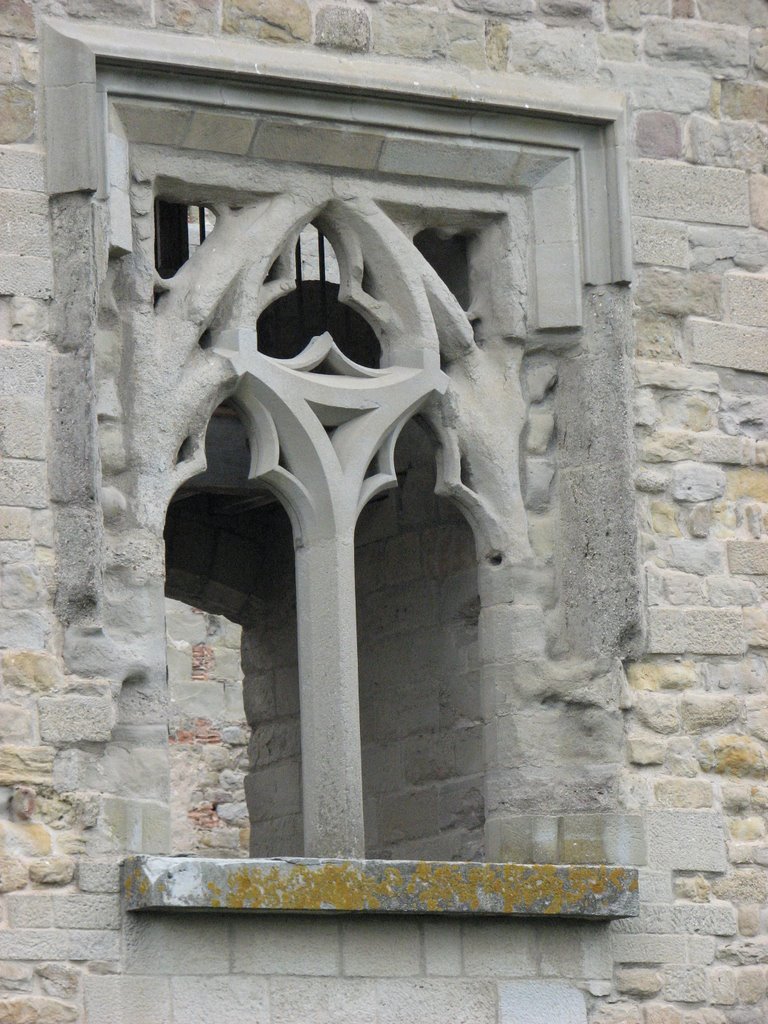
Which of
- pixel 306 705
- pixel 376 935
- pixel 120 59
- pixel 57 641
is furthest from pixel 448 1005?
pixel 120 59

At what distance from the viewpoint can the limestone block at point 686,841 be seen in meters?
7.26

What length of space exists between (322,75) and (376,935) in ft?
8.27

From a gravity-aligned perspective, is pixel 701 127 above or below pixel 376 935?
above

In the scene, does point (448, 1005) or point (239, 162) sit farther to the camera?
point (239, 162)

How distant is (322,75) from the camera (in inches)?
287

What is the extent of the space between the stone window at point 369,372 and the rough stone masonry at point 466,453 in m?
0.01

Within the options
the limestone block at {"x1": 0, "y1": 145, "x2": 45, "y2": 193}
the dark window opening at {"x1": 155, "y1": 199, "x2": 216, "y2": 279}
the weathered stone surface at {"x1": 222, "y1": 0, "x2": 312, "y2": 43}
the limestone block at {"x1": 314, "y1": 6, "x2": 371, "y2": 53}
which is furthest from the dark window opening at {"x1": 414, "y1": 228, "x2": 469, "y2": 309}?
the limestone block at {"x1": 0, "y1": 145, "x2": 45, "y2": 193}

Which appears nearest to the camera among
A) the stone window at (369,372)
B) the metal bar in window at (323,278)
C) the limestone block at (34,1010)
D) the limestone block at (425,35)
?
the limestone block at (34,1010)

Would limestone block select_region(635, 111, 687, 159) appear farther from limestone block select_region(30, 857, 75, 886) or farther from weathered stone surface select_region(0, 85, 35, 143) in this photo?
limestone block select_region(30, 857, 75, 886)

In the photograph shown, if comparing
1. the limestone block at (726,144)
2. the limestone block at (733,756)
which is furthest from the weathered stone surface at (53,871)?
the limestone block at (726,144)

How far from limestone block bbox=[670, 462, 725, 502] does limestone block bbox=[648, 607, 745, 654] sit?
355mm

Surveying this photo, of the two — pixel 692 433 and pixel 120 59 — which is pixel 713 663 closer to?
pixel 692 433

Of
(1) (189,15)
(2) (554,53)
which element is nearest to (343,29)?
(1) (189,15)

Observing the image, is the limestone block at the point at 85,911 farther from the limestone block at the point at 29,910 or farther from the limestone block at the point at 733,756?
the limestone block at the point at 733,756
